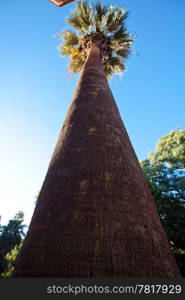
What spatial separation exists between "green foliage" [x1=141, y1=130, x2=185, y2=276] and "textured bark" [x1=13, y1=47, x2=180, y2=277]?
29.9ft

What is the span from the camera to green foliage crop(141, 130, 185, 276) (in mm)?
10300

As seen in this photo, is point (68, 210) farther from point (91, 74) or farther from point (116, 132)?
point (91, 74)

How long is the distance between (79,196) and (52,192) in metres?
0.39

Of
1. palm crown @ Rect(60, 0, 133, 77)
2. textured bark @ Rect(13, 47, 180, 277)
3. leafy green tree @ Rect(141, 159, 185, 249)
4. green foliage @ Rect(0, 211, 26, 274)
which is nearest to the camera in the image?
textured bark @ Rect(13, 47, 180, 277)

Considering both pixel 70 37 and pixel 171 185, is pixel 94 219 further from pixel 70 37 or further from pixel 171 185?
pixel 171 185

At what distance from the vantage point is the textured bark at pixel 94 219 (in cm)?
174

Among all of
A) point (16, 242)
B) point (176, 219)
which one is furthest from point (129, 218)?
point (16, 242)

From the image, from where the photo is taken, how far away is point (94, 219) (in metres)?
1.97

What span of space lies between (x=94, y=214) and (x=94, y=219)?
0.05 meters

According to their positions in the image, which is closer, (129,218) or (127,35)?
(129,218)

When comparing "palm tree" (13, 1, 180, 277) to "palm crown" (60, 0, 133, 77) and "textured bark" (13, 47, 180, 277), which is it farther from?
"palm crown" (60, 0, 133, 77)

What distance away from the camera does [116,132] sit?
3.11 meters

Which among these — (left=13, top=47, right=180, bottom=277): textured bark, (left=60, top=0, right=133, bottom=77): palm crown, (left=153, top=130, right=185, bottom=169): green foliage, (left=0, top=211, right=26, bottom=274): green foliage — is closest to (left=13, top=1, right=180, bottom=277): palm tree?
(left=13, top=47, right=180, bottom=277): textured bark

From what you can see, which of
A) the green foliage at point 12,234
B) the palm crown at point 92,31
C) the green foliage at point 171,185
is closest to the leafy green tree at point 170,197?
the green foliage at point 171,185
